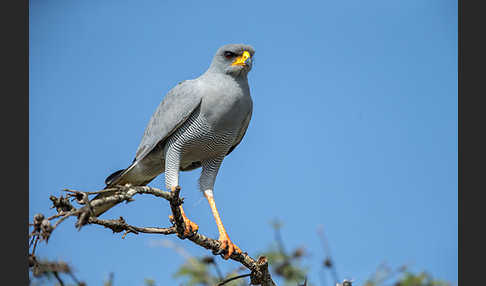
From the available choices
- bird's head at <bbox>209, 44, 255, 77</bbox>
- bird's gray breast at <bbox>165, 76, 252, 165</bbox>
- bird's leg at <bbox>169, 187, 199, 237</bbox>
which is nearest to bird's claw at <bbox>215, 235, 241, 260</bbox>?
bird's leg at <bbox>169, 187, 199, 237</bbox>

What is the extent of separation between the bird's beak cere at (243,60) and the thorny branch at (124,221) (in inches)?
69.2

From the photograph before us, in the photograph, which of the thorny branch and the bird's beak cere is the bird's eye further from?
the thorny branch

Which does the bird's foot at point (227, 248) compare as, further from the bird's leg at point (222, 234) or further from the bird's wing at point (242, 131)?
the bird's wing at point (242, 131)

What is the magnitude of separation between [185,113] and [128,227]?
4.81ft

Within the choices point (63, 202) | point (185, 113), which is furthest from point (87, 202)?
point (185, 113)

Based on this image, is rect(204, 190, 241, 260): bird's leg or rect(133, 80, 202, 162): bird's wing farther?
rect(133, 80, 202, 162): bird's wing

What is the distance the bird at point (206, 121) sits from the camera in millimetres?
5348

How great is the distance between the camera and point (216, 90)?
17.5 feet

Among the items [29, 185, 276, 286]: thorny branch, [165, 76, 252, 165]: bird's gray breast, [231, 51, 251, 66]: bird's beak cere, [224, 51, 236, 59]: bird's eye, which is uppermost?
[224, 51, 236, 59]: bird's eye

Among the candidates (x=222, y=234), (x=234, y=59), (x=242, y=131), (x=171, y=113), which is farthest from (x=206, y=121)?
(x=222, y=234)

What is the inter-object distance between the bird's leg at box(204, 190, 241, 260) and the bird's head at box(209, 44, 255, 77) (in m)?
1.40

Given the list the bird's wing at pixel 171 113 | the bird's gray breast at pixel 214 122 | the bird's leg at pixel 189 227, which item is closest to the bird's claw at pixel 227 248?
the bird's leg at pixel 189 227

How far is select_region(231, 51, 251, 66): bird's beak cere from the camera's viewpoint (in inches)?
214

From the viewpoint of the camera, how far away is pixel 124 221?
446 centimetres
